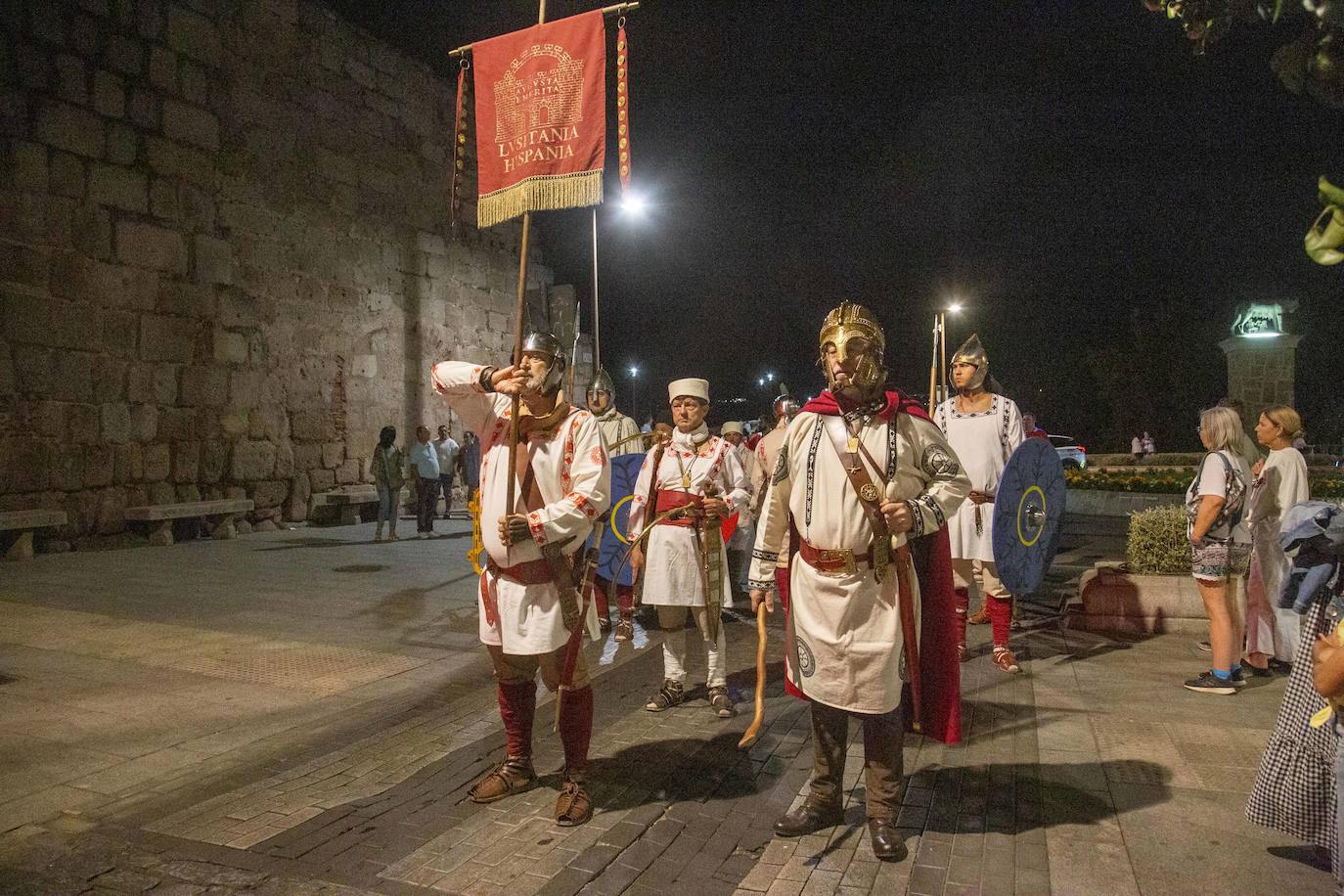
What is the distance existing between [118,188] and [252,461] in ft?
14.8

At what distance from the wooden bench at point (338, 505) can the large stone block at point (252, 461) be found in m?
1.21

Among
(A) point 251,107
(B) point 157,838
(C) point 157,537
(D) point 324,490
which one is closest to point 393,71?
(A) point 251,107

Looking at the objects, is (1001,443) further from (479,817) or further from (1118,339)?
(1118,339)

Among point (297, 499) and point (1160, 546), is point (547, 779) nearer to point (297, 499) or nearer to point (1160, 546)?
point (1160, 546)

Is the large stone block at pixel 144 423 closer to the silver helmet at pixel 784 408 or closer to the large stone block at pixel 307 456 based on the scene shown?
the large stone block at pixel 307 456

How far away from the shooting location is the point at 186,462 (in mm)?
12922

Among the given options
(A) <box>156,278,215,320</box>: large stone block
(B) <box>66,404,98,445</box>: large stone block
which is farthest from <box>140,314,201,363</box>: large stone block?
(B) <box>66,404,98,445</box>: large stone block

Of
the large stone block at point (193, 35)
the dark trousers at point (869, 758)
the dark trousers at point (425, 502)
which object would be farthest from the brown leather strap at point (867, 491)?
the large stone block at point (193, 35)

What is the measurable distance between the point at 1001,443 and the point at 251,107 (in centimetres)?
1365

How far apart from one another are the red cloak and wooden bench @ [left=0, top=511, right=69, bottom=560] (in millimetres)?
11074

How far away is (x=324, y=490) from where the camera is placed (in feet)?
50.9

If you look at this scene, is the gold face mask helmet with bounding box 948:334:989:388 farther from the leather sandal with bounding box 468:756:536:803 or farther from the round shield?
the leather sandal with bounding box 468:756:536:803

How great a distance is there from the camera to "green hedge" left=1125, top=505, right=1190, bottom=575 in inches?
286

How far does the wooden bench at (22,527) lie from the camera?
34.1 ft
